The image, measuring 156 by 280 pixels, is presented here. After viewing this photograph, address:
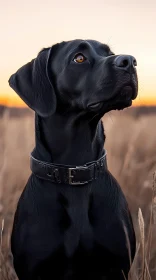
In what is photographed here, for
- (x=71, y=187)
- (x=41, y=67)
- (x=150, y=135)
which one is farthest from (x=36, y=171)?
(x=150, y=135)

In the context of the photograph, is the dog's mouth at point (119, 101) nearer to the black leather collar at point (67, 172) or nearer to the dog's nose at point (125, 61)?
the dog's nose at point (125, 61)

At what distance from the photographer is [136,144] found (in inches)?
192

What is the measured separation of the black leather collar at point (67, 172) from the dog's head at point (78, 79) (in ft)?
0.96

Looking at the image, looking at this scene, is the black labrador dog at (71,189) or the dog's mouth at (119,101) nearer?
the dog's mouth at (119,101)

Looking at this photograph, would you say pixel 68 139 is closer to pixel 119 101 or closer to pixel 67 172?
pixel 67 172

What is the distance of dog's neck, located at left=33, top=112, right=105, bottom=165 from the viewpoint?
11.6 ft

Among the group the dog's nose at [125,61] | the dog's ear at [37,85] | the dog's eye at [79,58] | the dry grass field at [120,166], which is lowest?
the dry grass field at [120,166]

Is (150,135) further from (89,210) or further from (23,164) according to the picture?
(89,210)

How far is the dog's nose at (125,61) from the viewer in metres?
3.14

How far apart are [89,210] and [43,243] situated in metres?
0.32

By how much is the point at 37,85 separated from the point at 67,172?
539 mm

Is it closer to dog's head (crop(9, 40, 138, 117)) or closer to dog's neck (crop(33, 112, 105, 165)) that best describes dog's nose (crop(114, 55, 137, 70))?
dog's head (crop(9, 40, 138, 117))

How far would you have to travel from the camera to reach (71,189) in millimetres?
3457

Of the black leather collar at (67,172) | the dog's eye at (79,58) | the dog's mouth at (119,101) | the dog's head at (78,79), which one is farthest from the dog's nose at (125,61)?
the black leather collar at (67,172)
